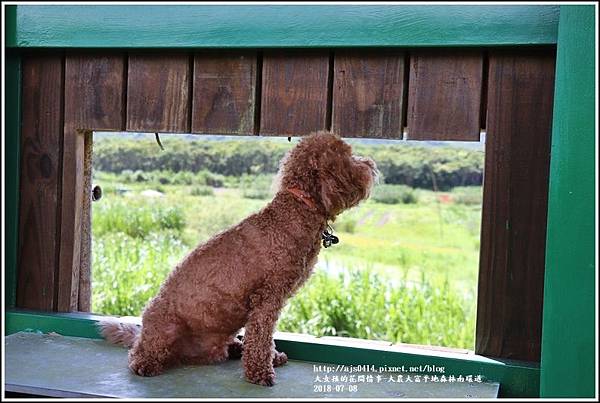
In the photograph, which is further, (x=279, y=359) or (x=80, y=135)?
(x=80, y=135)

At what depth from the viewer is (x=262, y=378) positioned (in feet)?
8.14

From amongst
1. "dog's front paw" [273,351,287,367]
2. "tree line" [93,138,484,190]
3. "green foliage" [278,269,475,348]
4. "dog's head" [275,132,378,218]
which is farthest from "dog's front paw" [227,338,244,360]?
"tree line" [93,138,484,190]

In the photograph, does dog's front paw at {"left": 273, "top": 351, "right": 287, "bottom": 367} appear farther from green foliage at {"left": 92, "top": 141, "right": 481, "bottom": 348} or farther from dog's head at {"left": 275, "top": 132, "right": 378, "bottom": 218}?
green foliage at {"left": 92, "top": 141, "right": 481, "bottom": 348}

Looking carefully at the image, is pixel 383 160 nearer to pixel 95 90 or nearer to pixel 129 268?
pixel 129 268

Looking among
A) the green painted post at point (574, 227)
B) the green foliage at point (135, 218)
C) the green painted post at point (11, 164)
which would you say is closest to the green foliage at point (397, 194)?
the green foliage at point (135, 218)

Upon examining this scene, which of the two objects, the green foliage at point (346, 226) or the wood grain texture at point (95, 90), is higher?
the wood grain texture at point (95, 90)

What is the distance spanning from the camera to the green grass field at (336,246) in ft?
14.9

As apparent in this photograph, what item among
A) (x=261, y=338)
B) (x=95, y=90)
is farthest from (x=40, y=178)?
(x=261, y=338)

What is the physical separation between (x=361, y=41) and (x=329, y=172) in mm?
483

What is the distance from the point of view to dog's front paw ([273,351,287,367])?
8.80 ft

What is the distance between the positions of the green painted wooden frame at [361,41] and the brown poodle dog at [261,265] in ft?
1.14

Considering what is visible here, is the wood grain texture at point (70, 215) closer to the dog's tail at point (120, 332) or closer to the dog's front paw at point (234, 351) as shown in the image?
the dog's tail at point (120, 332)

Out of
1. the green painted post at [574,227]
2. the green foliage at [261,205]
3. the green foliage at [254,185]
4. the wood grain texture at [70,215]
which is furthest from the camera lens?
the green foliage at [254,185]

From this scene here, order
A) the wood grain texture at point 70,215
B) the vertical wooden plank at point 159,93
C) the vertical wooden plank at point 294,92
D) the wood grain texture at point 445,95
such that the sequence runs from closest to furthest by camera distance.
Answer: the wood grain texture at point 445,95 → the vertical wooden plank at point 294,92 → the vertical wooden plank at point 159,93 → the wood grain texture at point 70,215
